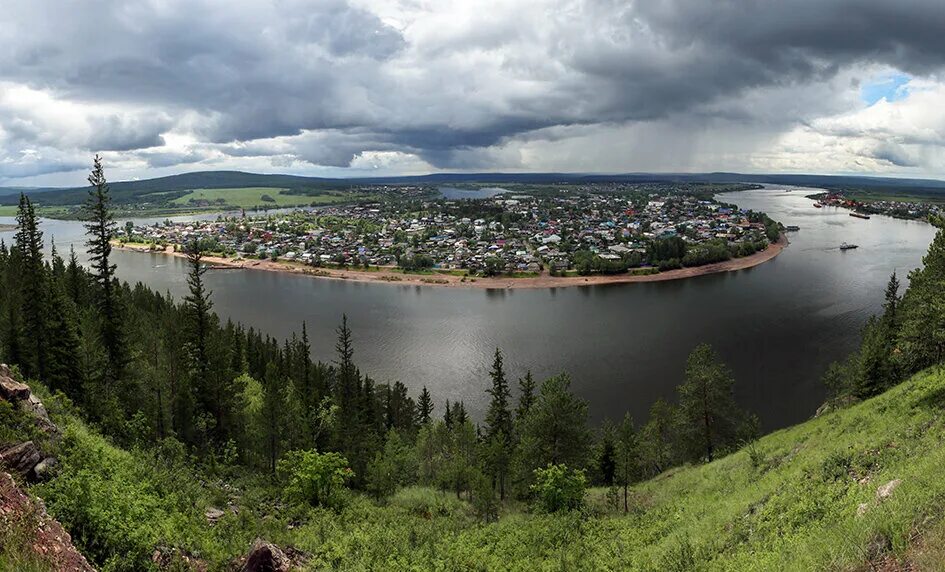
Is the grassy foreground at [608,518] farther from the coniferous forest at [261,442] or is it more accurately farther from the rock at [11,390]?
the rock at [11,390]

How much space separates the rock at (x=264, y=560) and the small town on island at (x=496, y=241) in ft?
301

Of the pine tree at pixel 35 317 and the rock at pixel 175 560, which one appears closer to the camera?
the rock at pixel 175 560

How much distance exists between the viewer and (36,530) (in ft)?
23.0

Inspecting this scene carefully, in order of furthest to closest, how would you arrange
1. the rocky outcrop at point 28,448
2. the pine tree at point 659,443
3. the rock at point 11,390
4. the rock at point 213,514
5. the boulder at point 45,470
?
the pine tree at point 659,443, the rock at point 213,514, the rock at point 11,390, the boulder at point 45,470, the rocky outcrop at point 28,448

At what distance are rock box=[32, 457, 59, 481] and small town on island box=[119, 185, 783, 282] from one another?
90.5 m

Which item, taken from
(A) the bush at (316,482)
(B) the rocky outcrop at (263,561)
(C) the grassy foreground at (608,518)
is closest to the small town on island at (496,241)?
(C) the grassy foreground at (608,518)

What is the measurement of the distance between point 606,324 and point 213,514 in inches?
2337

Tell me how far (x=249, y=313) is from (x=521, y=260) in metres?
57.4

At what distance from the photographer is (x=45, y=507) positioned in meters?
8.16

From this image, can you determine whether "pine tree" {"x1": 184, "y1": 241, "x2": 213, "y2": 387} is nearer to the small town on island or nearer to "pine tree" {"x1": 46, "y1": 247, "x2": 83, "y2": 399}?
"pine tree" {"x1": 46, "y1": 247, "x2": 83, "y2": 399}

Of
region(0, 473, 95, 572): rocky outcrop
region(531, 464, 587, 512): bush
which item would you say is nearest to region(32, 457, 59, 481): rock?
region(0, 473, 95, 572): rocky outcrop

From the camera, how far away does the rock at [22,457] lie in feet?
29.9

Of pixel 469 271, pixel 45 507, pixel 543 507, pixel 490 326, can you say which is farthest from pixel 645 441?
pixel 469 271

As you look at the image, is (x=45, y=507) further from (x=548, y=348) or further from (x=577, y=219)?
(x=577, y=219)
